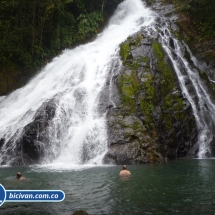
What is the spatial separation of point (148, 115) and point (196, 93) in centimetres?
444

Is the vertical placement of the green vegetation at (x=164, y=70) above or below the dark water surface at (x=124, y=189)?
above

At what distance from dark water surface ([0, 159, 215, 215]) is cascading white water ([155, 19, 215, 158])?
4013mm

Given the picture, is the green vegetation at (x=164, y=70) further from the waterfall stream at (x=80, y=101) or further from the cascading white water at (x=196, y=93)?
the waterfall stream at (x=80, y=101)

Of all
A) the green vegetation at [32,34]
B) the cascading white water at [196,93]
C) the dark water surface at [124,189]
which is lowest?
the dark water surface at [124,189]

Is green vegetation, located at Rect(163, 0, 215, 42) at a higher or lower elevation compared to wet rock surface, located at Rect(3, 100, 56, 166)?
higher

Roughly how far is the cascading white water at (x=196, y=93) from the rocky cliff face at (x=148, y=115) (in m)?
0.56

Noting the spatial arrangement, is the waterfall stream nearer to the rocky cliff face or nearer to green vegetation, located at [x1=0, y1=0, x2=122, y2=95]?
the rocky cliff face

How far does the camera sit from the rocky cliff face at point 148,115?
14.6m

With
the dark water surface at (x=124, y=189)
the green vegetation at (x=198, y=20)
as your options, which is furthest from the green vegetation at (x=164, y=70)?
the dark water surface at (x=124, y=189)

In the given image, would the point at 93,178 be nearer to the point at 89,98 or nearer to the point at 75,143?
the point at 75,143

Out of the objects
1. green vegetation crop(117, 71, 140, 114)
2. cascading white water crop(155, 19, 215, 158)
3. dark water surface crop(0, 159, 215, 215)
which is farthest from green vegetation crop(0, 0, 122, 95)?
dark water surface crop(0, 159, 215, 215)

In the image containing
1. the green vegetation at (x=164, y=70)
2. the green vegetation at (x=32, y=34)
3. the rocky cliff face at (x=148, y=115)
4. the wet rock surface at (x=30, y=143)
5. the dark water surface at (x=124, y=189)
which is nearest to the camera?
the dark water surface at (x=124, y=189)

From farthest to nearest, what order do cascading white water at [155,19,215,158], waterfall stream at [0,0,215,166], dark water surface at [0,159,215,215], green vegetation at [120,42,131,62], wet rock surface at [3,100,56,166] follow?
green vegetation at [120,42,131,62] < cascading white water at [155,19,215,158] < waterfall stream at [0,0,215,166] < wet rock surface at [3,100,56,166] < dark water surface at [0,159,215,215]

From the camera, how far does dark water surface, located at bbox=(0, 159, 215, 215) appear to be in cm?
700
